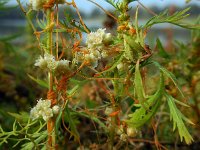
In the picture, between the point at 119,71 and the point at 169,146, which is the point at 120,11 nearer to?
the point at 119,71

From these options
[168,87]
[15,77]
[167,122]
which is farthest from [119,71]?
[15,77]

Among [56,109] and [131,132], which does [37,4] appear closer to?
[56,109]

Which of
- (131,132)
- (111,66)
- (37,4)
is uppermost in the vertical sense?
(37,4)

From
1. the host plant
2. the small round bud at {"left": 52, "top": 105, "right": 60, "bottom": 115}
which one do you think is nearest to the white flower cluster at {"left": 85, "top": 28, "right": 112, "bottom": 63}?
the host plant

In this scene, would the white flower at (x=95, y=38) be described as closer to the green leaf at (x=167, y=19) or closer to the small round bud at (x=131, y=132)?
the green leaf at (x=167, y=19)

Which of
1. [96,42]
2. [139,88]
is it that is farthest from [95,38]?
[139,88]

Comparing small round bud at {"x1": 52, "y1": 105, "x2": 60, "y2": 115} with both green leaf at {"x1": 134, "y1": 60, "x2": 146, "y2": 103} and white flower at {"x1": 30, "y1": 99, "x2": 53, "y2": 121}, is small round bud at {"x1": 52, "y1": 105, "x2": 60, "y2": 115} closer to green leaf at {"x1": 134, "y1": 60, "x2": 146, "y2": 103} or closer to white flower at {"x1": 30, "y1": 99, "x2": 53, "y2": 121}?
white flower at {"x1": 30, "y1": 99, "x2": 53, "y2": 121}
